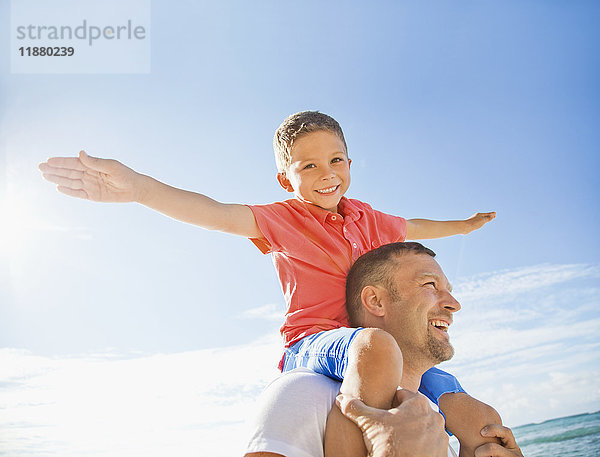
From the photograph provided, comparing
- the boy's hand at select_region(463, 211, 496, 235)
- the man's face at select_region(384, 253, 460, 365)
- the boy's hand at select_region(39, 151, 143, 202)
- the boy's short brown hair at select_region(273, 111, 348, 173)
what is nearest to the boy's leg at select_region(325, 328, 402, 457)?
the man's face at select_region(384, 253, 460, 365)

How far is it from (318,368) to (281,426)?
0.27 meters

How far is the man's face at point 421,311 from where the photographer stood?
6.00ft

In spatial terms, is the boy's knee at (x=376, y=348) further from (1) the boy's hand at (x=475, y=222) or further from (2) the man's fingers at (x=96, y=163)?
(1) the boy's hand at (x=475, y=222)

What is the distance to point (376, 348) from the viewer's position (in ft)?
4.82

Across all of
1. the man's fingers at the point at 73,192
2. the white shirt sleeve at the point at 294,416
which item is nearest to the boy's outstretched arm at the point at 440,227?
the white shirt sleeve at the point at 294,416

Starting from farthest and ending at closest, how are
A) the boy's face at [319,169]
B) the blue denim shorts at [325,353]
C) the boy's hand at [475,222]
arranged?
the boy's hand at [475,222] < the boy's face at [319,169] < the blue denim shorts at [325,353]

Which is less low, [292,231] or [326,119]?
[326,119]

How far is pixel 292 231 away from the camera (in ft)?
7.17

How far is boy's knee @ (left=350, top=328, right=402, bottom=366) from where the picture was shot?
146 cm

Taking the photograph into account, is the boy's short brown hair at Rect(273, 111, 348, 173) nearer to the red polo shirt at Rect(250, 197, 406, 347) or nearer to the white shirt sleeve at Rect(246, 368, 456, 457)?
the red polo shirt at Rect(250, 197, 406, 347)

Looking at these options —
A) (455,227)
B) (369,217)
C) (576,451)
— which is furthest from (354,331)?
(576,451)

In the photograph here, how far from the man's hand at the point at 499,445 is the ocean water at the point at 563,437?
11756mm

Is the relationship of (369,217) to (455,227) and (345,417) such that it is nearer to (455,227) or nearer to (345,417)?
(455,227)

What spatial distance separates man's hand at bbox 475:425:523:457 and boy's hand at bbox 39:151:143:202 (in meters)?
1.42
